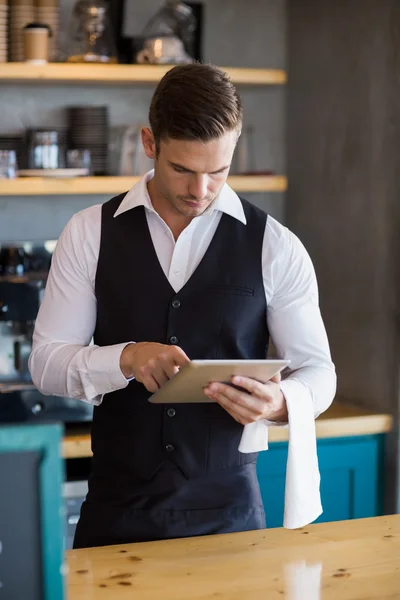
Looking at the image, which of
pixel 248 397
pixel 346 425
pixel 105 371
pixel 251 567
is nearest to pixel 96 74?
pixel 346 425

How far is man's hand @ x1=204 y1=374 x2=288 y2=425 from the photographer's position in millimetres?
1805

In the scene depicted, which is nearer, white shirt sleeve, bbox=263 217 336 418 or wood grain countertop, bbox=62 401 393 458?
white shirt sleeve, bbox=263 217 336 418

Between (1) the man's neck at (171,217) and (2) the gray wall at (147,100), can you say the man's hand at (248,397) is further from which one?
(2) the gray wall at (147,100)

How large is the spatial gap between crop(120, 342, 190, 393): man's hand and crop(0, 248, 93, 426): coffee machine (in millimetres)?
1468

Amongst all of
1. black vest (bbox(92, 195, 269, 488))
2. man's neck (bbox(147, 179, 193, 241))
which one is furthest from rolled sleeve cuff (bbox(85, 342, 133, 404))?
man's neck (bbox(147, 179, 193, 241))

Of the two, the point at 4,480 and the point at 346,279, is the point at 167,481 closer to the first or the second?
the point at 4,480

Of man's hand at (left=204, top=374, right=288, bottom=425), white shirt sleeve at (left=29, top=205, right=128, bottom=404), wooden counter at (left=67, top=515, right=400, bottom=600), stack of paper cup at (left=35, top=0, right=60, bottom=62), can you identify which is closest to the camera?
wooden counter at (left=67, top=515, right=400, bottom=600)

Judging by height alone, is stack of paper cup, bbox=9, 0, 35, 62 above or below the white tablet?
above

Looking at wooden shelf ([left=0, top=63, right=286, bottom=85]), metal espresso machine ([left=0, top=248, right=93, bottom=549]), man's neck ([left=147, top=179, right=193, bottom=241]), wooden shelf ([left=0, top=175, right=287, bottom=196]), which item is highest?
wooden shelf ([left=0, top=63, right=286, bottom=85])

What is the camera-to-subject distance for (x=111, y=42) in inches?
142

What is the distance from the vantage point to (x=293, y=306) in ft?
7.10

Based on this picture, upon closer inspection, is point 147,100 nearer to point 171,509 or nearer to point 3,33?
point 3,33

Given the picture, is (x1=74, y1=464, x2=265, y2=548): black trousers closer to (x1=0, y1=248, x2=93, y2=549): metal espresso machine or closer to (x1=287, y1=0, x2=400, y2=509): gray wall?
(x1=0, y1=248, x2=93, y2=549): metal espresso machine

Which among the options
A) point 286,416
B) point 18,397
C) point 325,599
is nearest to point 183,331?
point 286,416
